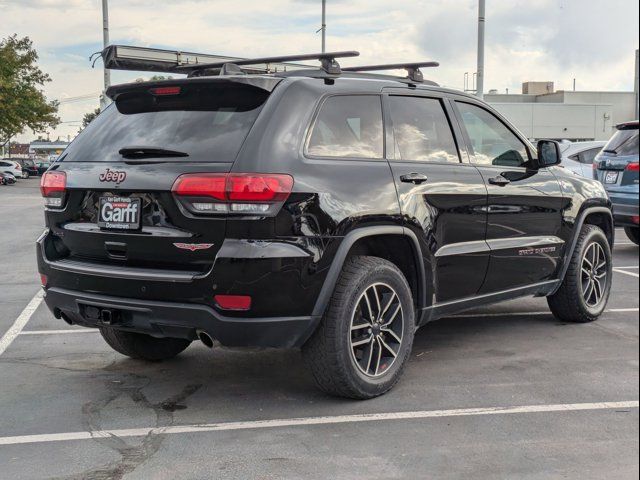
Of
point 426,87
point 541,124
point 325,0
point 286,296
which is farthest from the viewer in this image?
point 541,124

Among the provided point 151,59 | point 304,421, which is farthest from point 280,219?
point 151,59

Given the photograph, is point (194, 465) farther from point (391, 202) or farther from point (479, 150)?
point (479, 150)

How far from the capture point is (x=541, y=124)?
53344 mm

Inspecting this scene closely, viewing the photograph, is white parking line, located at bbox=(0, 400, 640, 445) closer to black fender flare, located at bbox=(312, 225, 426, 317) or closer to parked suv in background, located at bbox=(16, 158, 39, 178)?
black fender flare, located at bbox=(312, 225, 426, 317)

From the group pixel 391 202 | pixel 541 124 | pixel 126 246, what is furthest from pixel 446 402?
pixel 541 124

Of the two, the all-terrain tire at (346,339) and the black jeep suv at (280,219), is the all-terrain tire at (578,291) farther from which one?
the all-terrain tire at (346,339)

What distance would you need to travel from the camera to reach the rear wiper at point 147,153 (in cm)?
418

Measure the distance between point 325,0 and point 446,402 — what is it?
96.4 ft

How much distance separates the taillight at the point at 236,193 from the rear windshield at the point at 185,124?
0.14 m

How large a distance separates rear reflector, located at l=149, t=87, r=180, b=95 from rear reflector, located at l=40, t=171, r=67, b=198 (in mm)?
729

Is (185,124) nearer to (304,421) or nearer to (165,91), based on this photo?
(165,91)

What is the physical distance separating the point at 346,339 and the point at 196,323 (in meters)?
0.84

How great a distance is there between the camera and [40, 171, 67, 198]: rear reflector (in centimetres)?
457

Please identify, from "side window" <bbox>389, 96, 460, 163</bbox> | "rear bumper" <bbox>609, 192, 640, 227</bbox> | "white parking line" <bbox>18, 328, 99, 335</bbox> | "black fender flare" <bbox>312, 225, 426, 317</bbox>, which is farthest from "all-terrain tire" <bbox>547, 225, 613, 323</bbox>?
"white parking line" <bbox>18, 328, 99, 335</bbox>
